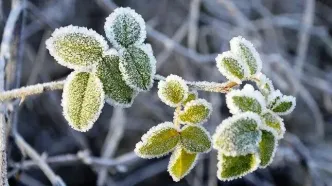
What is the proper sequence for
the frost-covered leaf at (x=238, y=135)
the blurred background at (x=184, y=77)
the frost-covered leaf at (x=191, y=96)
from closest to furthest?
1. the frost-covered leaf at (x=238, y=135)
2. the frost-covered leaf at (x=191, y=96)
3. the blurred background at (x=184, y=77)

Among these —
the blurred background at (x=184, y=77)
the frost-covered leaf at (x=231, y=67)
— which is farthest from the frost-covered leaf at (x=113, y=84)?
the blurred background at (x=184, y=77)

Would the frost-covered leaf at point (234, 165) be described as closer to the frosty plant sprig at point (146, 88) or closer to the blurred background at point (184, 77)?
the frosty plant sprig at point (146, 88)

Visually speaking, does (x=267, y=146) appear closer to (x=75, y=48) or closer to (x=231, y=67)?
(x=231, y=67)

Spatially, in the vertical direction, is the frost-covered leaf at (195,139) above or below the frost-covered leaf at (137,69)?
below

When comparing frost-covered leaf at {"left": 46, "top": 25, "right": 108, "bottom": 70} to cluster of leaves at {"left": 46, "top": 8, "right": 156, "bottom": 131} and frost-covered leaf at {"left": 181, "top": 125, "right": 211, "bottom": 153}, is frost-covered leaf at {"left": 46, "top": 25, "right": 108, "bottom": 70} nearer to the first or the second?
cluster of leaves at {"left": 46, "top": 8, "right": 156, "bottom": 131}

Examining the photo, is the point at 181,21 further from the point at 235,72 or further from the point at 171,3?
the point at 235,72

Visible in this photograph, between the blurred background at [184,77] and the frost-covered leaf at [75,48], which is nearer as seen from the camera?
the frost-covered leaf at [75,48]

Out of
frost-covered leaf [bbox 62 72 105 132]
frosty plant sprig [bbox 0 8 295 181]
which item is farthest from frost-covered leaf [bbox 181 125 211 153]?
frost-covered leaf [bbox 62 72 105 132]
